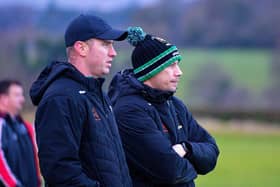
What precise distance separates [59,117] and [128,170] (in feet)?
2.23

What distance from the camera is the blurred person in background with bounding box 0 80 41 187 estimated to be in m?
8.45

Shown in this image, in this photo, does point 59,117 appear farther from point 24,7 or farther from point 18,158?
point 24,7

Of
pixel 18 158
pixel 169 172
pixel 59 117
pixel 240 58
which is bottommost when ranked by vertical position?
pixel 240 58

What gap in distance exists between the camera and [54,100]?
4.95 meters

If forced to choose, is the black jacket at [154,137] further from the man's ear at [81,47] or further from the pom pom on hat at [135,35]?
the man's ear at [81,47]

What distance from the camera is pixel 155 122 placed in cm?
574

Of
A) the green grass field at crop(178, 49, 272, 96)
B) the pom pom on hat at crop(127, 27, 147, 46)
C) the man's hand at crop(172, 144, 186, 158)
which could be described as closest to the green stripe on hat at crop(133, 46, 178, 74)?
the pom pom on hat at crop(127, 27, 147, 46)

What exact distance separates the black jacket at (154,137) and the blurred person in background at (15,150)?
2.73 meters

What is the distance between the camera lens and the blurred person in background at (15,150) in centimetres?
845

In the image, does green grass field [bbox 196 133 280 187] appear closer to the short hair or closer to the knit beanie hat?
the short hair

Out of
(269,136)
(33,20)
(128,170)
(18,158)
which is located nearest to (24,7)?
(33,20)

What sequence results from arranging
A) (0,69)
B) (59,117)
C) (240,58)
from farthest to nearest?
(240,58) < (0,69) < (59,117)

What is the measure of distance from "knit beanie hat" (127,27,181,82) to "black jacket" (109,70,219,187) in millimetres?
86

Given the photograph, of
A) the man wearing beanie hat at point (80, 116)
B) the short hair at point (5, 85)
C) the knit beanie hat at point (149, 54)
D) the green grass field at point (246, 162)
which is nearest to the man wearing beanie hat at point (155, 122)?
the knit beanie hat at point (149, 54)
